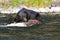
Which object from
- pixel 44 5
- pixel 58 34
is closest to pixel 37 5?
pixel 44 5

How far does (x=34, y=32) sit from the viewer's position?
1839 centimetres

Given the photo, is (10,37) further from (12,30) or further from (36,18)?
(36,18)

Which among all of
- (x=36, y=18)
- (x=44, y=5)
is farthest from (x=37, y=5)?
(x=36, y=18)

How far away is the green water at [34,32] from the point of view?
17.1 m

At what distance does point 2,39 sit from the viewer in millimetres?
16562

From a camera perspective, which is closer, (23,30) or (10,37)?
(10,37)

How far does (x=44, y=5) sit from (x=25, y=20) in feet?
29.5

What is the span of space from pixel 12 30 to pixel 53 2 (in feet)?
41.3

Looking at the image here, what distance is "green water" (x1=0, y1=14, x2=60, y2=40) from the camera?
17.1 meters

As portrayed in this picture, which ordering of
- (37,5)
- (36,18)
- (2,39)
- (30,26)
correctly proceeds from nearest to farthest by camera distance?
(2,39) < (30,26) < (36,18) < (37,5)

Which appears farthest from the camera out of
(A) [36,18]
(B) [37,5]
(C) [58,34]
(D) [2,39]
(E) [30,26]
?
(B) [37,5]

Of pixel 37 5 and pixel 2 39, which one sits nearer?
pixel 2 39

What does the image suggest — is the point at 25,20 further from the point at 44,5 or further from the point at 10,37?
the point at 44,5

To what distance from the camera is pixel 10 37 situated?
17141mm
